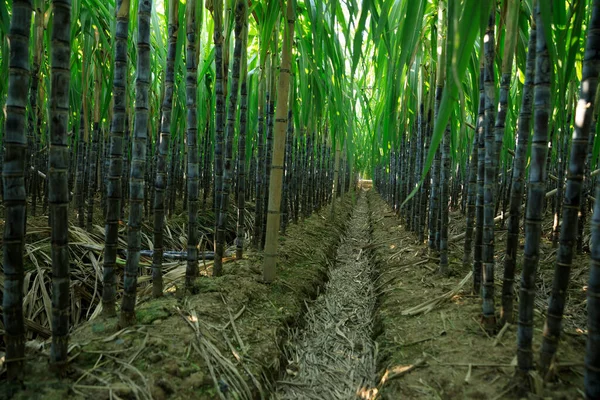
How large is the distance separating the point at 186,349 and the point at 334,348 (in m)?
0.86

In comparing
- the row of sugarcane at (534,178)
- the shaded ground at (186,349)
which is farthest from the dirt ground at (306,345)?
the row of sugarcane at (534,178)

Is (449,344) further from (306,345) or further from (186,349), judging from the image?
(186,349)

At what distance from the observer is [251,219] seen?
14.7 ft

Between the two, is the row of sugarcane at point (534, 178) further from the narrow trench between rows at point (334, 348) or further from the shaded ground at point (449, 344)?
the narrow trench between rows at point (334, 348)

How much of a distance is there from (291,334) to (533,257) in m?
1.19

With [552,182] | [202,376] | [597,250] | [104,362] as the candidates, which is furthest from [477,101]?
[552,182]

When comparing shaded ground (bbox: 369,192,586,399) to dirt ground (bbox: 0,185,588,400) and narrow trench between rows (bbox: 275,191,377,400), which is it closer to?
dirt ground (bbox: 0,185,588,400)

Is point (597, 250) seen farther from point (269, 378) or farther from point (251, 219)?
point (251, 219)

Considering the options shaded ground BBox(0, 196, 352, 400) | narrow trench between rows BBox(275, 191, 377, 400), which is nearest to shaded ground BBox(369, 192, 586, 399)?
narrow trench between rows BBox(275, 191, 377, 400)

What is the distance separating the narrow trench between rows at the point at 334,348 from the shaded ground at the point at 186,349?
0.33 ft

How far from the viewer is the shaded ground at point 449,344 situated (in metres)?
1.22

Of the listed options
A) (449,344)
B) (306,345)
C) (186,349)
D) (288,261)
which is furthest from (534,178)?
(288,261)

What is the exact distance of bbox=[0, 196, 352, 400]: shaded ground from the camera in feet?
3.68

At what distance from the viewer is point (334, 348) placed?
2.00m
